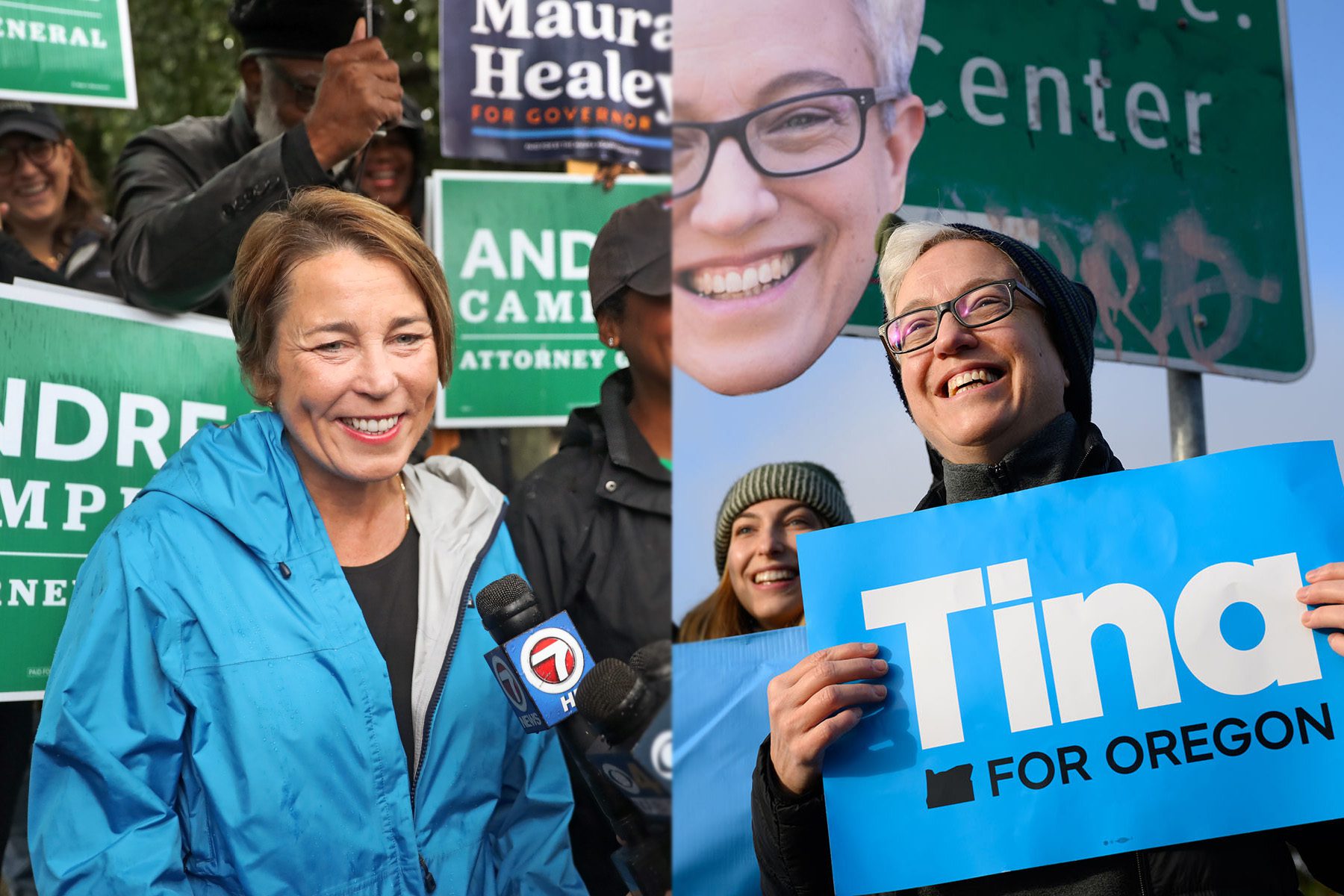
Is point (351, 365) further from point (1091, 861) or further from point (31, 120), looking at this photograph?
point (1091, 861)

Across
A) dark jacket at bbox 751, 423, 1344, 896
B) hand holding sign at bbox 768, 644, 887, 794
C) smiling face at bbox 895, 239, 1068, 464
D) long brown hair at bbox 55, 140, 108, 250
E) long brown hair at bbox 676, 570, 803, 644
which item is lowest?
Answer: dark jacket at bbox 751, 423, 1344, 896

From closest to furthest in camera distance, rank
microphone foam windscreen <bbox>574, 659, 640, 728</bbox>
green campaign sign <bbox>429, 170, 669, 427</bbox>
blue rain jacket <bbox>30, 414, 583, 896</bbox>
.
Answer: blue rain jacket <bbox>30, 414, 583, 896</bbox> → microphone foam windscreen <bbox>574, 659, 640, 728</bbox> → green campaign sign <bbox>429, 170, 669, 427</bbox>

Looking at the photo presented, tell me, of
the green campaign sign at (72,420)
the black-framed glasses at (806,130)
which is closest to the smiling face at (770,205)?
the black-framed glasses at (806,130)

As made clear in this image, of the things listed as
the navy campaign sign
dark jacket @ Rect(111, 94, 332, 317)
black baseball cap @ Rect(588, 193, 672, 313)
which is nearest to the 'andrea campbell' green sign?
dark jacket @ Rect(111, 94, 332, 317)

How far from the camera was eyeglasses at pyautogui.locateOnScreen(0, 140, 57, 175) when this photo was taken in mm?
2582

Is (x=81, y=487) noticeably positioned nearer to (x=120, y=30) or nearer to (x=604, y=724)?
(x=120, y=30)

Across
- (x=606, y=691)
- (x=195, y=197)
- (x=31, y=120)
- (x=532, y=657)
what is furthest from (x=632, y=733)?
(x=31, y=120)

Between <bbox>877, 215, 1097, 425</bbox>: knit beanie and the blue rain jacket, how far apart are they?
910 millimetres

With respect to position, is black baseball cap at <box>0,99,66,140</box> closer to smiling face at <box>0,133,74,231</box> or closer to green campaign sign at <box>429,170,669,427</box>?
smiling face at <box>0,133,74,231</box>

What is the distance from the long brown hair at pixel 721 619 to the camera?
7.04 ft

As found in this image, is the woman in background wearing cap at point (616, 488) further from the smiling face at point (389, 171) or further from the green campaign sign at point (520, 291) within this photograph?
the smiling face at point (389, 171)

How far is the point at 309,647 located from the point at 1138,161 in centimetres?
155

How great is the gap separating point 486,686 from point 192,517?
1.85 ft

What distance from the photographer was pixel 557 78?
246 centimetres
